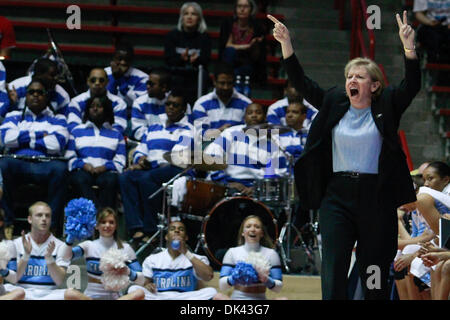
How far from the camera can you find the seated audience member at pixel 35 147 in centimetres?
777

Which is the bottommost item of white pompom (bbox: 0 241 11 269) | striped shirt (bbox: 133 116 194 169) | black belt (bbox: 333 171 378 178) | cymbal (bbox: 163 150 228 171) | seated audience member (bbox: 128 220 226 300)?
seated audience member (bbox: 128 220 226 300)

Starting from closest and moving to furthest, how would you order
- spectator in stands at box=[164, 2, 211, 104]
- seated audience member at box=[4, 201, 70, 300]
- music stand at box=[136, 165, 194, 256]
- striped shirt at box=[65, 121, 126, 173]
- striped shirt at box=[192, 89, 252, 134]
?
1. seated audience member at box=[4, 201, 70, 300]
2. music stand at box=[136, 165, 194, 256]
3. striped shirt at box=[65, 121, 126, 173]
4. striped shirt at box=[192, 89, 252, 134]
5. spectator in stands at box=[164, 2, 211, 104]

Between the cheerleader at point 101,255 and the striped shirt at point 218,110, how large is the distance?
6.66 ft

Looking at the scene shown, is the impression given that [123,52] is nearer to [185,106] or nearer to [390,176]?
[185,106]

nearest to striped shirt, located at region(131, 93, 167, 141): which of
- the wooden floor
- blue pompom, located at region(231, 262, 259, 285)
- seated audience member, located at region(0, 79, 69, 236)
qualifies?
seated audience member, located at region(0, 79, 69, 236)

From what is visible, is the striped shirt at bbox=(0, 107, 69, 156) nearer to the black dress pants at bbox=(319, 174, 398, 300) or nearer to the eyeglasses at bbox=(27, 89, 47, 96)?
the eyeglasses at bbox=(27, 89, 47, 96)

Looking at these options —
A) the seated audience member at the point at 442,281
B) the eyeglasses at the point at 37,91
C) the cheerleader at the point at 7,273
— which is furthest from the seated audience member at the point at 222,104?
the seated audience member at the point at 442,281

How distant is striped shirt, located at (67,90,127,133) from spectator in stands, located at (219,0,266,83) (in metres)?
1.36

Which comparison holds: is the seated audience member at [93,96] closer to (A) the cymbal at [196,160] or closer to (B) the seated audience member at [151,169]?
(B) the seated audience member at [151,169]

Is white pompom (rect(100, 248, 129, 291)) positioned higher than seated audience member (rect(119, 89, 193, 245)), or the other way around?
seated audience member (rect(119, 89, 193, 245))

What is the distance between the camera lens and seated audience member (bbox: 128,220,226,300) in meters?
6.93

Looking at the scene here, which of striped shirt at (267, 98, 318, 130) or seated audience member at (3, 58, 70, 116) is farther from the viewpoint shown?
striped shirt at (267, 98, 318, 130)

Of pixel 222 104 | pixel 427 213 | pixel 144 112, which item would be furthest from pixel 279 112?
pixel 427 213
